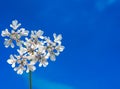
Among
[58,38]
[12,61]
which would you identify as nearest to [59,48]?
[58,38]

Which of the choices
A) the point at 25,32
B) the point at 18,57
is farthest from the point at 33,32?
the point at 18,57

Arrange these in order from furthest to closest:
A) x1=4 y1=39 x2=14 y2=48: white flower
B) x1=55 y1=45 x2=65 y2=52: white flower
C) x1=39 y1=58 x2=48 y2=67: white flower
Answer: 1. x1=4 y1=39 x2=14 y2=48: white flower
2. x1=55 y1=45 x2=65 y2=52: white flower
3. x1=39 y1=58 x2=48 y2=67: white flower

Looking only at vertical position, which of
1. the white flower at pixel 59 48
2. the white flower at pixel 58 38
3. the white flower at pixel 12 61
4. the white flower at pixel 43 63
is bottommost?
the white flower at pixel 43 63

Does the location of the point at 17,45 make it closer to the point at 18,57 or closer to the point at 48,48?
the point at 18,57

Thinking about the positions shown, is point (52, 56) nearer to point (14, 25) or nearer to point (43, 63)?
point (43, 63)

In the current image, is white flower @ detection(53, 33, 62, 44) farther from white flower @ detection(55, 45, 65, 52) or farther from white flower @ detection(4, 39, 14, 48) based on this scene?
white flower @ detection(4, 39, 14, 48)

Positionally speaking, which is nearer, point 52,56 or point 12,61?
point 52,56

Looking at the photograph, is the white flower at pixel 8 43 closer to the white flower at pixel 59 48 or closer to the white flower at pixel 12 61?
the white flower at pixel 12 61

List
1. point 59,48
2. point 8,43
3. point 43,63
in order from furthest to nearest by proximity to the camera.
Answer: point 8,43 → point 59,48 → point 43,63

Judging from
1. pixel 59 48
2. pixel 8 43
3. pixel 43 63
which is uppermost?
pixel 8 43

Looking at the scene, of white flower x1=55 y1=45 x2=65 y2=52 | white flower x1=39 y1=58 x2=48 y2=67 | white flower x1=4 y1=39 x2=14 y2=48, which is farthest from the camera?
white flower x1=4 y1=39 x2=14 y2=48

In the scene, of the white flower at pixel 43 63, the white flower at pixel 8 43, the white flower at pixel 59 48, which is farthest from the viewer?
the white flower at pixel 8 43

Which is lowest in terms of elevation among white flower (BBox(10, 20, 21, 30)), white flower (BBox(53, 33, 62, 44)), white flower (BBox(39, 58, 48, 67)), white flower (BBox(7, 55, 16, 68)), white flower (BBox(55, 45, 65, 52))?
white flower (BBox(39, 58, 48, 67))

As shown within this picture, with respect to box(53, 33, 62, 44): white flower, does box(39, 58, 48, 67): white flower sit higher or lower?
lower
